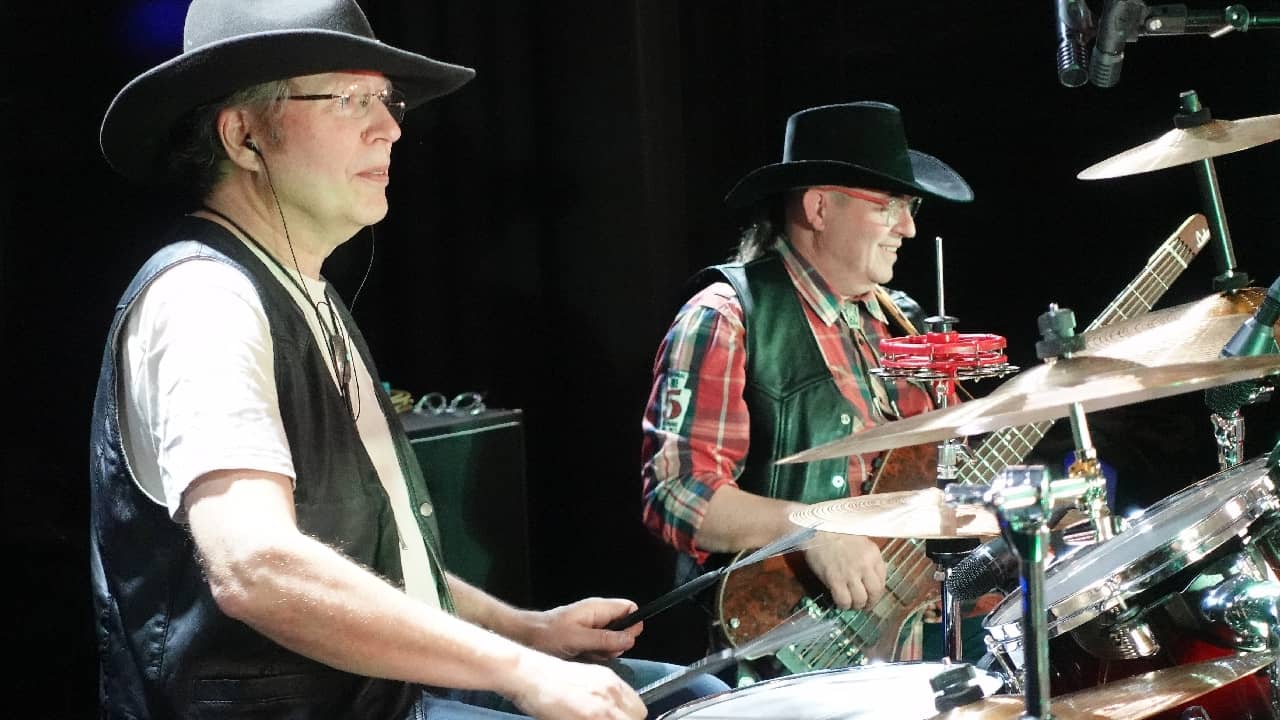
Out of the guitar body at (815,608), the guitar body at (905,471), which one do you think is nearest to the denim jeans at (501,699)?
the guitar body at (815,608)

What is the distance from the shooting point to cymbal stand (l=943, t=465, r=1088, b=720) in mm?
1120

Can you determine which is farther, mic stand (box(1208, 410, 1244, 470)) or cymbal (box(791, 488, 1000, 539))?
mic stand (box(1208, 410, 1244, 470))

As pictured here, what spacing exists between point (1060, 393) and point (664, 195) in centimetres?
226

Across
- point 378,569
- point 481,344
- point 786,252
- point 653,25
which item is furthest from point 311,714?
point 653,25

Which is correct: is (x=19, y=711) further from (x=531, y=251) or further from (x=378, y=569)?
(x=531, y=251)

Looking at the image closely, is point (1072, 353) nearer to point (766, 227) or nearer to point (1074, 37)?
point (1074, 37)

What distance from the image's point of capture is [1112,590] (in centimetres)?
135

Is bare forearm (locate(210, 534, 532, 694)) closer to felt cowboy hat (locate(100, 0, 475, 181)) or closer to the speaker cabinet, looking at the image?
felt cowboy hat (locate(100, 0, 475, 181))

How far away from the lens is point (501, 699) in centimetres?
205

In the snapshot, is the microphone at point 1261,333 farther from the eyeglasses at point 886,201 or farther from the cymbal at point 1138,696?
the eyeglasses at point 886,201

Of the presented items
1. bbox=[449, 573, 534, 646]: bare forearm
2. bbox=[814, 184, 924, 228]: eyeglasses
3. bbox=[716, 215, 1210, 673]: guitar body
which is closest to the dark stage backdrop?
bbox=[814, 184, 924, 228]: eyeglasses

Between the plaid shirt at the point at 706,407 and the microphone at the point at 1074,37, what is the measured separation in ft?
3.58

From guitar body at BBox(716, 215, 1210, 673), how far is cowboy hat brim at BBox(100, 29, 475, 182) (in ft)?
4.30

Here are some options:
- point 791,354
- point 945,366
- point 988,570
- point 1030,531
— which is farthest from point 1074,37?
point 791,354
